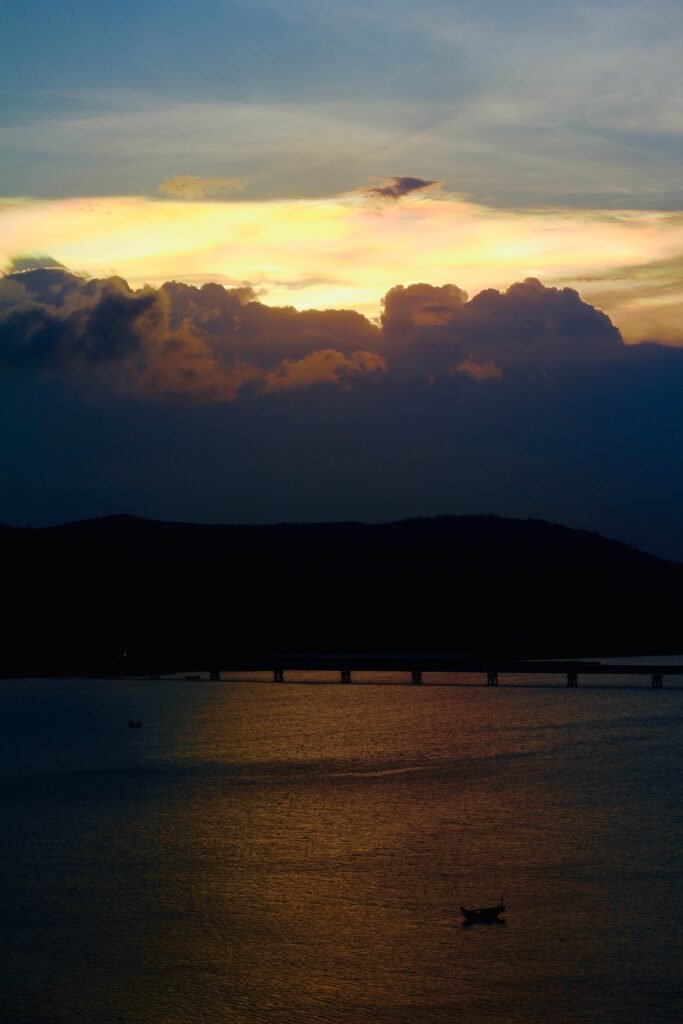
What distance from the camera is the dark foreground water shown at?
106ft

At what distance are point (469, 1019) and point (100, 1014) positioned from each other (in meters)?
8.65

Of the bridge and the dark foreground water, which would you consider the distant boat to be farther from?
the bridge

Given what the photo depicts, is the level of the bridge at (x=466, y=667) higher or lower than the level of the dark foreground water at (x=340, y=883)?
higher

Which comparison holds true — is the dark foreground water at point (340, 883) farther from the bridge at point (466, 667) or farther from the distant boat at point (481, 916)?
the bridge at point (466, 667)

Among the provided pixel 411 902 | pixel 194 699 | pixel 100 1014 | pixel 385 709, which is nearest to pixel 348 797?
pixel 411 902

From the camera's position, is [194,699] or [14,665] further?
[14,665]

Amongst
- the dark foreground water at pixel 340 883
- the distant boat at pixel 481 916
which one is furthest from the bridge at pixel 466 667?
the distant boat at pixel 481 916

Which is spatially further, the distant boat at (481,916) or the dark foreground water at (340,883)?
the distant boat at (481,916)

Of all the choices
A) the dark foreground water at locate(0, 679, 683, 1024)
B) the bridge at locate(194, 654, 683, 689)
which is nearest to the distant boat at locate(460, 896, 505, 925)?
the dark foreground water at locate(0, 679, 683, 1024)

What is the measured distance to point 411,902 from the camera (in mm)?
40688

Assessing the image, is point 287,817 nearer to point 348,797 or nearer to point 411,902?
point 348,797

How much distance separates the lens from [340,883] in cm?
4375

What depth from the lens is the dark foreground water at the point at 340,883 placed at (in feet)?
106

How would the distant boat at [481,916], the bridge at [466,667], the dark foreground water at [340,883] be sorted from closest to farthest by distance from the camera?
the dark foreground water at [340,883] < the distant boat at [481,916] < the bridge at [466,667]
